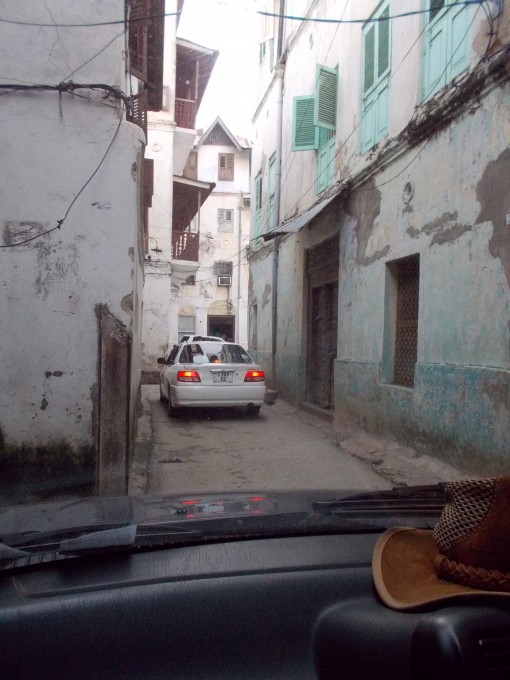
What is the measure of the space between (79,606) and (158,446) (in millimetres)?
7046

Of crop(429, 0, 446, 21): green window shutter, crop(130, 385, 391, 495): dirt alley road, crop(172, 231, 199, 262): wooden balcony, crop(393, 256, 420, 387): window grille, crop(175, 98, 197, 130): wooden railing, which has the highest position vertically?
crop(175, 98, 197, 130): wooden railing

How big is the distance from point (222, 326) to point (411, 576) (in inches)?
1344

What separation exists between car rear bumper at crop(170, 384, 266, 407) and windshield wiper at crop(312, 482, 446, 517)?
8.04m

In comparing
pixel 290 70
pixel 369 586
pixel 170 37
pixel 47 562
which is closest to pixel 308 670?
pixel 369 586

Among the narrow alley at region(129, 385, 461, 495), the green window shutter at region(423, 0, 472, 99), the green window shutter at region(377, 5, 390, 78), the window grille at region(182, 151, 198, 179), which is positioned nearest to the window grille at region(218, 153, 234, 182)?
the window grille at region(182, 151, 198, 179)

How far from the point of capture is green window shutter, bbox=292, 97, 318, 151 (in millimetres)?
12008

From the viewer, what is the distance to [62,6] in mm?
5727

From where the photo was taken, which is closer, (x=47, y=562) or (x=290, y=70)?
(x=47, y=562)

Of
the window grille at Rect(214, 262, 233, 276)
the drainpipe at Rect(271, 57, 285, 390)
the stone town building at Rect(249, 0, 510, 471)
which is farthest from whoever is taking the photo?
the window grille at Rect(214, 262, 233, 276)

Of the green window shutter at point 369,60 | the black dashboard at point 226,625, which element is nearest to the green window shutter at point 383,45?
the green window shutter at point 369,60

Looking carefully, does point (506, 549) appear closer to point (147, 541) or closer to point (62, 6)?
point (147, 541)

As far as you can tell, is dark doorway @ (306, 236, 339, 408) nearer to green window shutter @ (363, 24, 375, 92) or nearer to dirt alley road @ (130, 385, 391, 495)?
dirt alley road @ (130, 385, 391, 495)

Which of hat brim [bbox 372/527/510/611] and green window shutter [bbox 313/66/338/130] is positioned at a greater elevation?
green window shutter [bbox 313/66/338/130]

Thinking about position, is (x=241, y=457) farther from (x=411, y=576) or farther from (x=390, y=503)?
(x=411, y=576)
